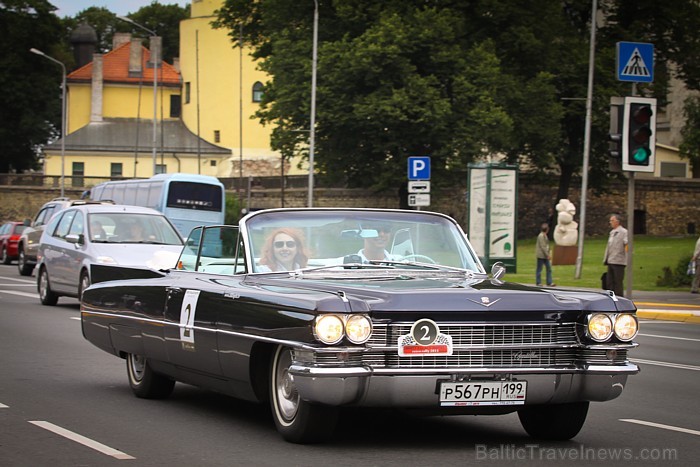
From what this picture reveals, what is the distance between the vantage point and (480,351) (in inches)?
301

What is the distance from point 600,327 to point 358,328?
1.57 m

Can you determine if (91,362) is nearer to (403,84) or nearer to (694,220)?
(403,84)

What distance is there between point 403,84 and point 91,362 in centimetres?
4033

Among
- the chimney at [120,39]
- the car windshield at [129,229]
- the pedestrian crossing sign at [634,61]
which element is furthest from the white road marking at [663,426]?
the chimney at [120,39]

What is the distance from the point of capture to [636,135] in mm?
22547

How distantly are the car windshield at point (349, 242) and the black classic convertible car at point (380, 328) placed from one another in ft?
0.04

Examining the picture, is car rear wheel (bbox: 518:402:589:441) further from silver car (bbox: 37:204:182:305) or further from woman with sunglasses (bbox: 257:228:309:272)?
silver car (bbox: 37:204:182:305)

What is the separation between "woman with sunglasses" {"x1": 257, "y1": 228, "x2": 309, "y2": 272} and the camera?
907 cm

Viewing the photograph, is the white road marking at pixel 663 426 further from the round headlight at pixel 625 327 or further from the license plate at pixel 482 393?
the license plate at pixel 482 393

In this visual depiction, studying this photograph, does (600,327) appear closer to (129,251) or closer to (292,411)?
(292,411)

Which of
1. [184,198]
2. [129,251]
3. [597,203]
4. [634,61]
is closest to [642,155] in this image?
[634,61]

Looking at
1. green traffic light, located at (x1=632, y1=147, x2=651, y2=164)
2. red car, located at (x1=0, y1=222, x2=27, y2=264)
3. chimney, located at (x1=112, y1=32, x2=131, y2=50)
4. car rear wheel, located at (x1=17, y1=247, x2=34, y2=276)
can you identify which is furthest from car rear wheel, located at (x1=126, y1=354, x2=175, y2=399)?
chimney, located at (x1=112, y1=32, x2=131, y2=50)

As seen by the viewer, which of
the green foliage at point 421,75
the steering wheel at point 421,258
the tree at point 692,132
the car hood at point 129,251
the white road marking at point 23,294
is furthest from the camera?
the tree at point 692,132

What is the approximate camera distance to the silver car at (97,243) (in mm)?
21469
